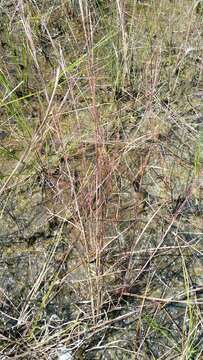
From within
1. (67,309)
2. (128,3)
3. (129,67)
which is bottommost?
(67,309)

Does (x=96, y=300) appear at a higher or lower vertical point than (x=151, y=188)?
lower

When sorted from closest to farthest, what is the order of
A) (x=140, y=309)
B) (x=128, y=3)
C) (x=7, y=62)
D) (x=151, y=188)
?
(x=140, y=309) → (x=151, y=188) → (x=7, y=62) → (x=128, y=3)

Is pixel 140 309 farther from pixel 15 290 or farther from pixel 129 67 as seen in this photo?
pixel 129 67

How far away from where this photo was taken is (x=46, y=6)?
1.79 metres

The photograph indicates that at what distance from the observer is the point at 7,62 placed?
166 cm

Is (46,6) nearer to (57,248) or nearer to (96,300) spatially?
(57,248)

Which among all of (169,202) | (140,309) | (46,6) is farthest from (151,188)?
(46,6)

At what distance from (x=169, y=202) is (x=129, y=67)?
49 cm

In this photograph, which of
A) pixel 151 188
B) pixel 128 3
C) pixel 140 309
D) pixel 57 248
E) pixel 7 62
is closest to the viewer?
pixel 140 309

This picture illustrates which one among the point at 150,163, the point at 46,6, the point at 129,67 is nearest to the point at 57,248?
the point at 150,163

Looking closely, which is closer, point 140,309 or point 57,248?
point 140,309

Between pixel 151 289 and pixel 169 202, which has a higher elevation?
pixel 169 202

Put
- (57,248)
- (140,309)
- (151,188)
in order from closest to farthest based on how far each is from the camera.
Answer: (140,309), (57,248), (151,188)

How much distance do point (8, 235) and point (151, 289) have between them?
40cm
